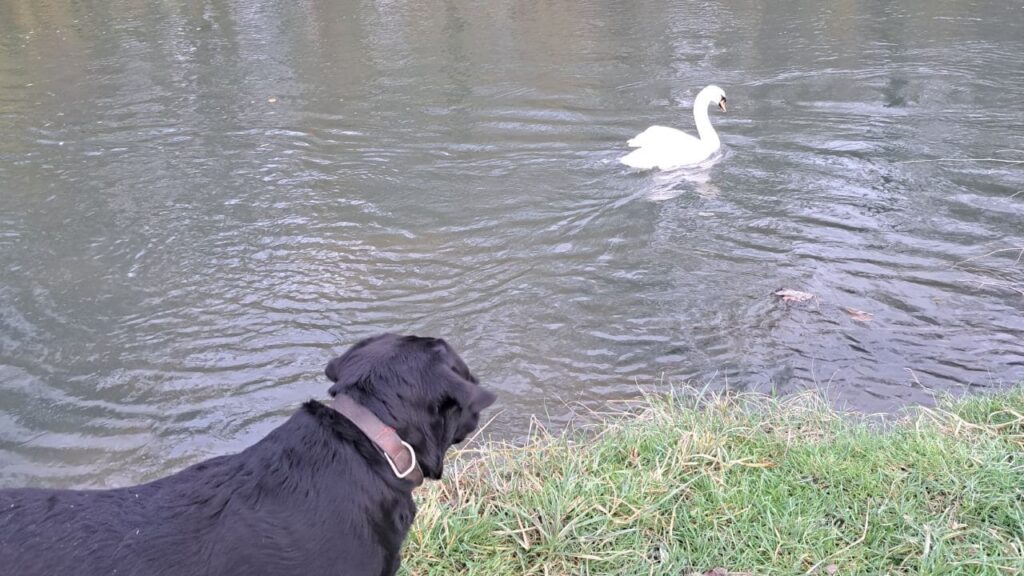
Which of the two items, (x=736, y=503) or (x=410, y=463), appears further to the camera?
(x=736, y=503)

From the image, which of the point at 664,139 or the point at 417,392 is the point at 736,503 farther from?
the point at 664,139


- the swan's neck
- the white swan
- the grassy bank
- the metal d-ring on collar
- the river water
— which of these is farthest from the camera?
the swan's neck

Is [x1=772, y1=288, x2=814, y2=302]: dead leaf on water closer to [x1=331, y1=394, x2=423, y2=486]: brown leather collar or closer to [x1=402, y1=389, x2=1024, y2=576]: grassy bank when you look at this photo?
[x1=402, y1=389, x2=1024, y2=576]: grassy bank

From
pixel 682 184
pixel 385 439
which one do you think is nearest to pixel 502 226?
pixel 682 184

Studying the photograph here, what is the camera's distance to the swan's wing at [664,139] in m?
9.20

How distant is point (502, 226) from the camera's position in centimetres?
785

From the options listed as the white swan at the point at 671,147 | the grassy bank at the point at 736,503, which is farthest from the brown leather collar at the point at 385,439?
the white swan at the point at 671,147

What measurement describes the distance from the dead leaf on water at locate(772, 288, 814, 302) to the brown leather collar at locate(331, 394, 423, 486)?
178 inches

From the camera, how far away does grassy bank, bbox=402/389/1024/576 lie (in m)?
3.37

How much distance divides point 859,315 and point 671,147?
3414 millimetres

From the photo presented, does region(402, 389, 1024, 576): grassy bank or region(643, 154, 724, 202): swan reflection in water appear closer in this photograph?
region(402, 389, 1024, 576): grassy bank

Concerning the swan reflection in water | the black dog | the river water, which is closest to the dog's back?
the black dog

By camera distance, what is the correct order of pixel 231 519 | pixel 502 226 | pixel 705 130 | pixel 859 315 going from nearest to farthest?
pixel 231 519 < pixel 859 315 < pixel 502 226 < pixel 705 130

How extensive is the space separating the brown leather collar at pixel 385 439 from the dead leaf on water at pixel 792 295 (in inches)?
178
